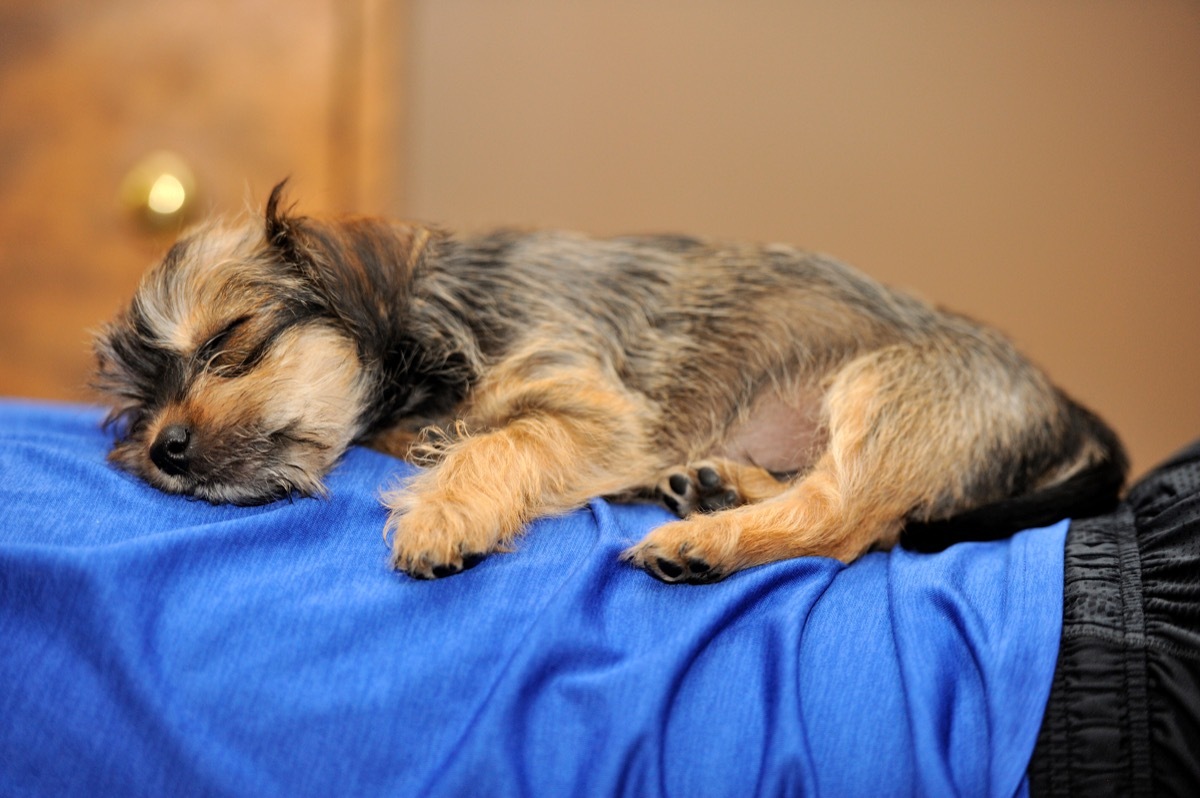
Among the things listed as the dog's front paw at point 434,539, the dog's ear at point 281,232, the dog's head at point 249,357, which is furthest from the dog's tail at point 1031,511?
the dog's ear at point 281,232

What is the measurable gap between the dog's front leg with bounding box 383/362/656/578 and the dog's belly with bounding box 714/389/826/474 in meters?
0.29

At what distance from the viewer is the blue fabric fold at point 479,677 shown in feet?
4.74

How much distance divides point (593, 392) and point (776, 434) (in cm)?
55

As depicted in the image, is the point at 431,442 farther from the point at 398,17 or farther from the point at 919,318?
the point at 398,17

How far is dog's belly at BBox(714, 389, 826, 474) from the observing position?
2.57 metres

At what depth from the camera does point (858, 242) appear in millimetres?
4629

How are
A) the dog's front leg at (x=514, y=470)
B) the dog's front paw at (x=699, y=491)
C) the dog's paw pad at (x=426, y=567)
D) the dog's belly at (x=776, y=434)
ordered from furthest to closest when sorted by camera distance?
the dog's belly at (x=776, y=434) → the dog's front paw at (x=699, y=491) → the dog's front leg at (x=514, y=470) → the dog's paw pad at (x=426, y=567)

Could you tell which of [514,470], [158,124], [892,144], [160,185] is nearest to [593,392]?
[514,470]

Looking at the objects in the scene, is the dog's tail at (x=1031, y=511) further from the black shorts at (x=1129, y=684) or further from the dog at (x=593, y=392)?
the black shorts at (x=1129, y=684)

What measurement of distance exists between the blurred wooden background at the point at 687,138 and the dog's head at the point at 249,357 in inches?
89.1

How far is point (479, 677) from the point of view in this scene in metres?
1.51

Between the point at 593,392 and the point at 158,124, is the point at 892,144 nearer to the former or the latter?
the point at 593,392

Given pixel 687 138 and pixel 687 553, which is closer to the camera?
pixel 687 553

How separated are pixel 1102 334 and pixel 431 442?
11.6 ft
